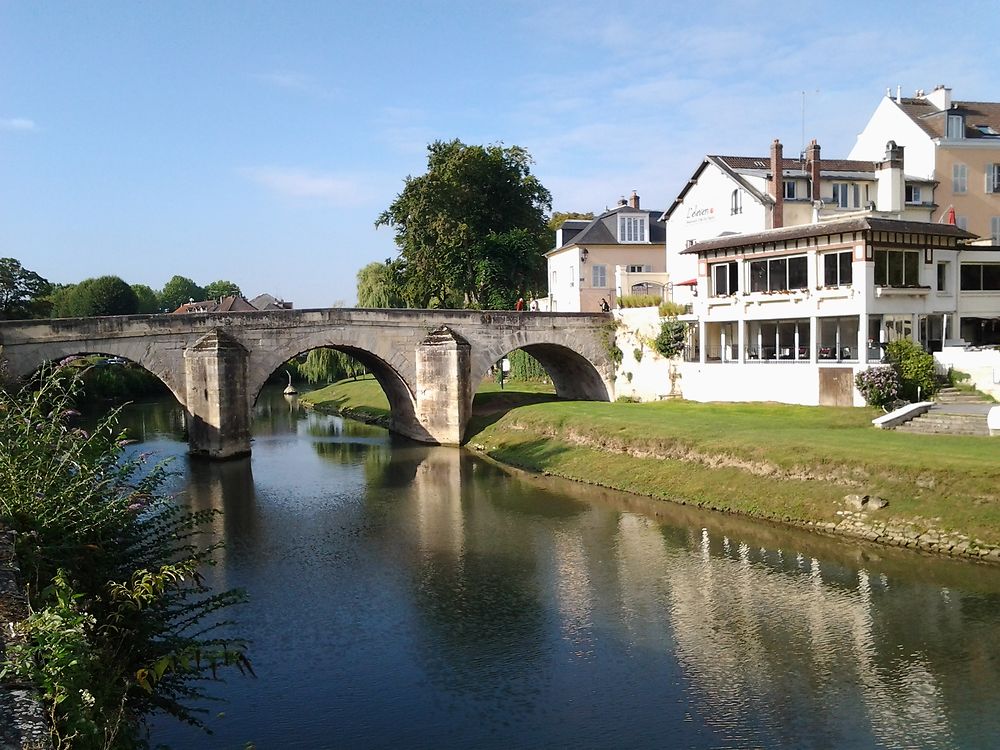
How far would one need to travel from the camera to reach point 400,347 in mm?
41812

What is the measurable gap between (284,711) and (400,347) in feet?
97.2

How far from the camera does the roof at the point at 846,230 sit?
105ft

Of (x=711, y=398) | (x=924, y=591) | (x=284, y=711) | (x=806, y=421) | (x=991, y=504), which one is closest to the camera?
(x=284, y=711)

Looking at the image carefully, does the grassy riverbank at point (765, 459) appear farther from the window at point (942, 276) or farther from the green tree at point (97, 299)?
the green tree at point (97, 299)

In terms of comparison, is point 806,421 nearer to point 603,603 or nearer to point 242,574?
point 603,603

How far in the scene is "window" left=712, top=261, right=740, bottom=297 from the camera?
38.0 m

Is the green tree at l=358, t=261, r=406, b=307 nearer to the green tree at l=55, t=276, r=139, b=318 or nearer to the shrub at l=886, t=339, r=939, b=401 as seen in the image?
the green tree at l=55, t=276, r=139, b=318

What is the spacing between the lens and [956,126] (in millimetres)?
43031

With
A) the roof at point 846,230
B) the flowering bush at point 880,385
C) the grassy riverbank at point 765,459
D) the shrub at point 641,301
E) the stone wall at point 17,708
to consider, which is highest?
the roof at point 846,230

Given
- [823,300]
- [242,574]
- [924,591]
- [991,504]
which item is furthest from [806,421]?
[242,574]

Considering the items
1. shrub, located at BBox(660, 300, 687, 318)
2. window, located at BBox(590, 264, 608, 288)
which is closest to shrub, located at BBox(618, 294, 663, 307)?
shrub, located at BBox(660, 300, 687, 318)

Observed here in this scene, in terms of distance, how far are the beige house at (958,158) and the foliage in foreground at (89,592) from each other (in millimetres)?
42629

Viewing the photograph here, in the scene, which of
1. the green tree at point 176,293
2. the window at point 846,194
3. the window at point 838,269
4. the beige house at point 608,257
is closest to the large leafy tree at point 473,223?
the beige house at point 608,257

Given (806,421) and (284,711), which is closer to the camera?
(284,711)
